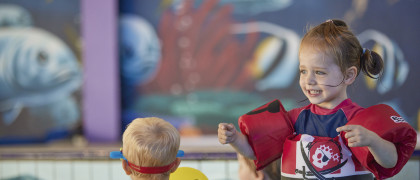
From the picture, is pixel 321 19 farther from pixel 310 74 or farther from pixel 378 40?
pixel 310 74

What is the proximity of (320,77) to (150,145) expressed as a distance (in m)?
0.58

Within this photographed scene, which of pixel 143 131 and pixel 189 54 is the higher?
pixel 189 54

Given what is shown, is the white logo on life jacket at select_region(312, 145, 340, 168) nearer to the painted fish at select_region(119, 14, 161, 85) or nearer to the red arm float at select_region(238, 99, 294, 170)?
the red arm float at select_region(238, 99, 294, 170)

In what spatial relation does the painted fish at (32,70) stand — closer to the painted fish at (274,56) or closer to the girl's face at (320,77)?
the painted fish at (274,56)

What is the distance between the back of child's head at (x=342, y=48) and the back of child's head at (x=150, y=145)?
1.73 ft

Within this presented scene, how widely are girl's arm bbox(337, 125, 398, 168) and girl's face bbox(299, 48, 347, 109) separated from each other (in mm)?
199

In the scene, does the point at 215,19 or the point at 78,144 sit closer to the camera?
the point at 78,144

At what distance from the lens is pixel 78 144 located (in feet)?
15.2

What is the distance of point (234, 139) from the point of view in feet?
4.86

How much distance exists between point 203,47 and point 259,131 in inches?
137

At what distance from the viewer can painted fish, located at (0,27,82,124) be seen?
5125 mm

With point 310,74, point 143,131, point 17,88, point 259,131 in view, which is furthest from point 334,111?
point 17,88

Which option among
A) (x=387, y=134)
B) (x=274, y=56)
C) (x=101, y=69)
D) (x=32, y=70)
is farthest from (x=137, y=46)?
(x=387, y=134)

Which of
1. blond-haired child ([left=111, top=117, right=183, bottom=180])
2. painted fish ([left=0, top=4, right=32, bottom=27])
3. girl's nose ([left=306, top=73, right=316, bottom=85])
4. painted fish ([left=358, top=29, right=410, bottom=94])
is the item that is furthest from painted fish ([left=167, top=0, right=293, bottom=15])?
blond-haired child ([left=111, top=117, right=183, bottom=180])
